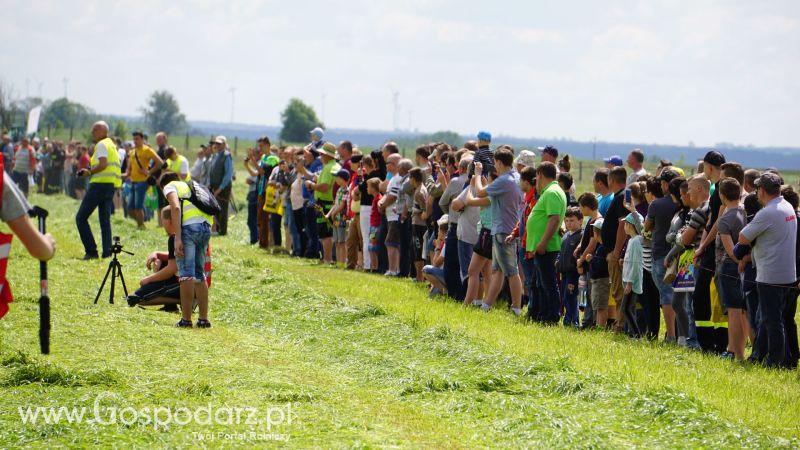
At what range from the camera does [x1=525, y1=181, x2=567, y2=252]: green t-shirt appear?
14117 mm

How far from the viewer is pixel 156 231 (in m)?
25.3

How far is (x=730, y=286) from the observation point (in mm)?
12328

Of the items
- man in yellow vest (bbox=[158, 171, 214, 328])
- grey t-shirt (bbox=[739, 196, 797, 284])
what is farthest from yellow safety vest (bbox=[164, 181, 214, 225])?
grey t-shirt (bbox=[739, 196, 797, 284])

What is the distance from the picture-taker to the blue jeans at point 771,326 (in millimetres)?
11500

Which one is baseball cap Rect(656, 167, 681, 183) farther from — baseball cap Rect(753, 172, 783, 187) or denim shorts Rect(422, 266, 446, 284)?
denim shorts Rect(422, 266, 446, 284)

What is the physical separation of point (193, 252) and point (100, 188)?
25.1 ft

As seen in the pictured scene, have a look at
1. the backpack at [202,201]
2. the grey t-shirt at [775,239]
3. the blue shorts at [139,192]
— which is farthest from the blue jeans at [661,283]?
the blue shorts at [139,192]

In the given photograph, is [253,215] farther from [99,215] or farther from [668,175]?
[668,175]

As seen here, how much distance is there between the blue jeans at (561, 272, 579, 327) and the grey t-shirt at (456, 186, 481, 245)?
1.40 m

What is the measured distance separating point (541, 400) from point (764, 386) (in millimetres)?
2163

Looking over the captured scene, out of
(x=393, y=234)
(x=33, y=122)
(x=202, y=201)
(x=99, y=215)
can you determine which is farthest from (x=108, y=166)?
(x=33, y=122)

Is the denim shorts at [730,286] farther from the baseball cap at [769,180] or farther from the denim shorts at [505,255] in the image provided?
the denim shorts at [505,255]

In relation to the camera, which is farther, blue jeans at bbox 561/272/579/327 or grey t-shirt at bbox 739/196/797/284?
blue jeans at bbox 561/272/579/327

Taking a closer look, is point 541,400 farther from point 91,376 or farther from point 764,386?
point 91,376
